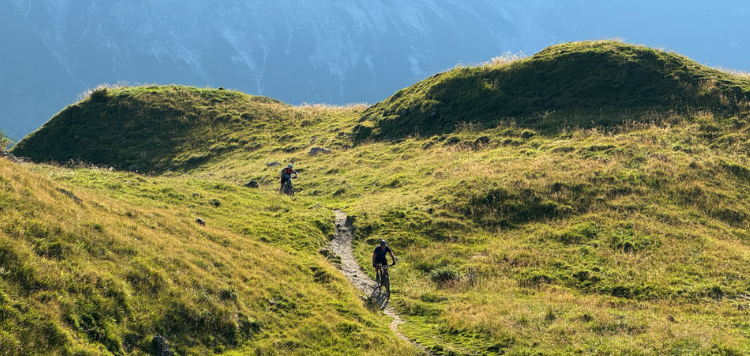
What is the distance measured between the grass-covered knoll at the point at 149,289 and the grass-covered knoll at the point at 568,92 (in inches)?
1104

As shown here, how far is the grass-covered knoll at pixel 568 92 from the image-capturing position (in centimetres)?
3759

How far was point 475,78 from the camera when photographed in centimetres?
4844

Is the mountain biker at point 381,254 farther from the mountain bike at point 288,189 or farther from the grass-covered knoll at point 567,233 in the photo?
the mountain bike at point 288,189

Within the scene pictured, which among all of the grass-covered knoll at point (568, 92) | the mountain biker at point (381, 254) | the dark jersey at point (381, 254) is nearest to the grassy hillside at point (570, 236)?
the mountain biker at point (381, 254)

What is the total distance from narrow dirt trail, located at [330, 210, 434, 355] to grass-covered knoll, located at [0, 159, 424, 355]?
864 millimetres

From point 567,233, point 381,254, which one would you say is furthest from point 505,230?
point 381,254

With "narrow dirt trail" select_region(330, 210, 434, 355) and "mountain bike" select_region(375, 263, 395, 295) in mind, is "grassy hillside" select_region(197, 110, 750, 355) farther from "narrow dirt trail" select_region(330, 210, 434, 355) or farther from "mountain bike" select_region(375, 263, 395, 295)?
"mountain bike" select_region(375, 263, 395, 295)

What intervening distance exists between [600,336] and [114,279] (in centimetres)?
1430

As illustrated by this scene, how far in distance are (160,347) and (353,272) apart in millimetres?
11671

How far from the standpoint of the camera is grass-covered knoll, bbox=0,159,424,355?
390 inches

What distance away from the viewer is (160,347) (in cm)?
1102

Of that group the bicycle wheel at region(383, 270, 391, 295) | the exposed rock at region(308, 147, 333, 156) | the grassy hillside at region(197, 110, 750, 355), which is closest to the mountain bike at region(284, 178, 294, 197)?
the grassy hillside at region(197, 110, 750, 355)

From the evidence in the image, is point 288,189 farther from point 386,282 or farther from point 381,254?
point 386,282

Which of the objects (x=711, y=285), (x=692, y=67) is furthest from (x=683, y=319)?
(x=692, y=67)
